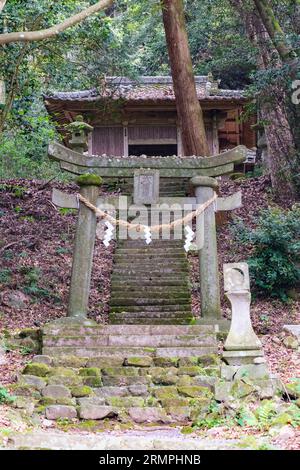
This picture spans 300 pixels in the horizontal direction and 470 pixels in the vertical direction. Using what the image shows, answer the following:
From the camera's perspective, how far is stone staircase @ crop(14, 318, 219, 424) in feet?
24.2

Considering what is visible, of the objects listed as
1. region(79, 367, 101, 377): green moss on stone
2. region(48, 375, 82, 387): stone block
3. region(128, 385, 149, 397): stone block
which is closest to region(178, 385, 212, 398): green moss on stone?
region(128, 385, 149, 397): stone block

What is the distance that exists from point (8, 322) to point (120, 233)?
3911 millimetres

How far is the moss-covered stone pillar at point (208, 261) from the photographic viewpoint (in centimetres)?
1008

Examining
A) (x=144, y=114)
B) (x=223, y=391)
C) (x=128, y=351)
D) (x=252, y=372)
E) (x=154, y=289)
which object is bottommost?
(x=223, y=391)

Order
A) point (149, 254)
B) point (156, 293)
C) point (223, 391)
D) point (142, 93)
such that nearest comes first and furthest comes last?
1. point (223, 391)
2. point (156, 293)
3. point (149, 254)
4. point (142, 93)

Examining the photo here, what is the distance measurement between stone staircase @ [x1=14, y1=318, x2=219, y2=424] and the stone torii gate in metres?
0.91

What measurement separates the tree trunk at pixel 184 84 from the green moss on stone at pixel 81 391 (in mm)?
8090

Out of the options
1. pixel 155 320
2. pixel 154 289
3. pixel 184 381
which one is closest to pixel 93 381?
pixel 184 381

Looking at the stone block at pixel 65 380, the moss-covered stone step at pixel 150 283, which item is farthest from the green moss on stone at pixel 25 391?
the moss-covered stone step at pixel 150 283

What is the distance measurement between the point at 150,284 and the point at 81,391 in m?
4.85

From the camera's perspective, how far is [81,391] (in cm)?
774

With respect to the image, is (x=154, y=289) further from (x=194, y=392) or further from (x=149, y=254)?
(x=194, y=392)

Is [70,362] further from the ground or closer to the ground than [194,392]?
further from the ground

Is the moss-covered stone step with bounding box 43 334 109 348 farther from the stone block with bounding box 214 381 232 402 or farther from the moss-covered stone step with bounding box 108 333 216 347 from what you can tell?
the stone block with bounding box 214 381 232 402
